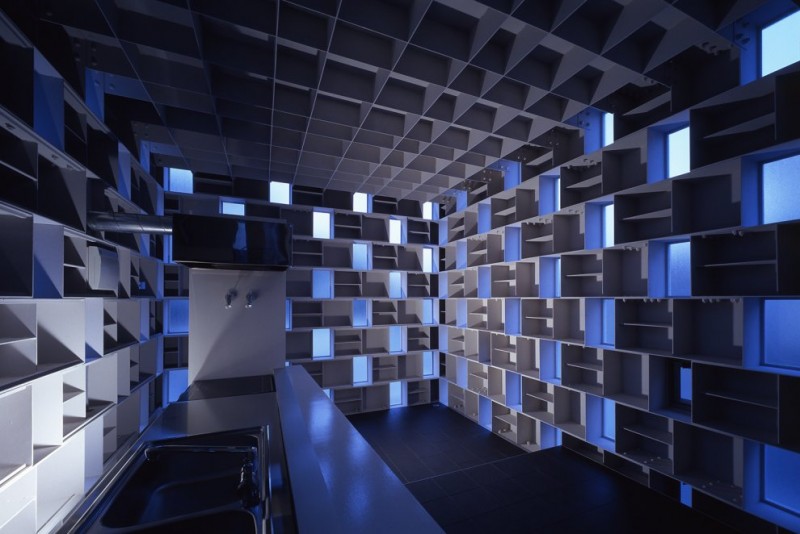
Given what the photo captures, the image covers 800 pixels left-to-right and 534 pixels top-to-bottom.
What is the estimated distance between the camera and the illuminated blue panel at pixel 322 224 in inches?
247

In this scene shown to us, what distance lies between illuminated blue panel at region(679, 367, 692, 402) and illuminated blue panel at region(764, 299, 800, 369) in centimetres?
60

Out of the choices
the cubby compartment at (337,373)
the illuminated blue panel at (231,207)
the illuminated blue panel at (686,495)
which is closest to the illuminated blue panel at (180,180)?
the illuminated blue panel at (231,207)

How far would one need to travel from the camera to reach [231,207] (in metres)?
5.81

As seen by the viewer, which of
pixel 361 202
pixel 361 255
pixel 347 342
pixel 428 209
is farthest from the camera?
pixel 428 209

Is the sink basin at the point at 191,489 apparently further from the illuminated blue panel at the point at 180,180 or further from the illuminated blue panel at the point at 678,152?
the illuminated blue panel at the point at 180,180

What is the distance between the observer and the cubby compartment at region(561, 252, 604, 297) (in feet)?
13.3

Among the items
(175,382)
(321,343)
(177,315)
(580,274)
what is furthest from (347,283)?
(580,274)

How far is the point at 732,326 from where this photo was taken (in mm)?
2854

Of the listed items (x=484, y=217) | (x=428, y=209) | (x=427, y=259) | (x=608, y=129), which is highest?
(x=608, y=129)

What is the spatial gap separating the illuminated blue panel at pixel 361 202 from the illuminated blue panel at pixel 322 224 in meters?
0.62

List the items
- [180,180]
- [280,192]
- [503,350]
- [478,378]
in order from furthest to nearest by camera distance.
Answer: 1. [280,192]
2. [478,378]
3. [180,180]
4. [503,350]

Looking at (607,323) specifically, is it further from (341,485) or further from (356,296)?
(356,296)

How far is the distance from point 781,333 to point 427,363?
5142 mm

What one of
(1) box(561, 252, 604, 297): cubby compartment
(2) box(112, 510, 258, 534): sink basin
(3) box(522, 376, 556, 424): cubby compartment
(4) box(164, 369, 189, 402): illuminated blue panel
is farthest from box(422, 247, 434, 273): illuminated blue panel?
(2) box(112, 510, 258, 534): sink basin
